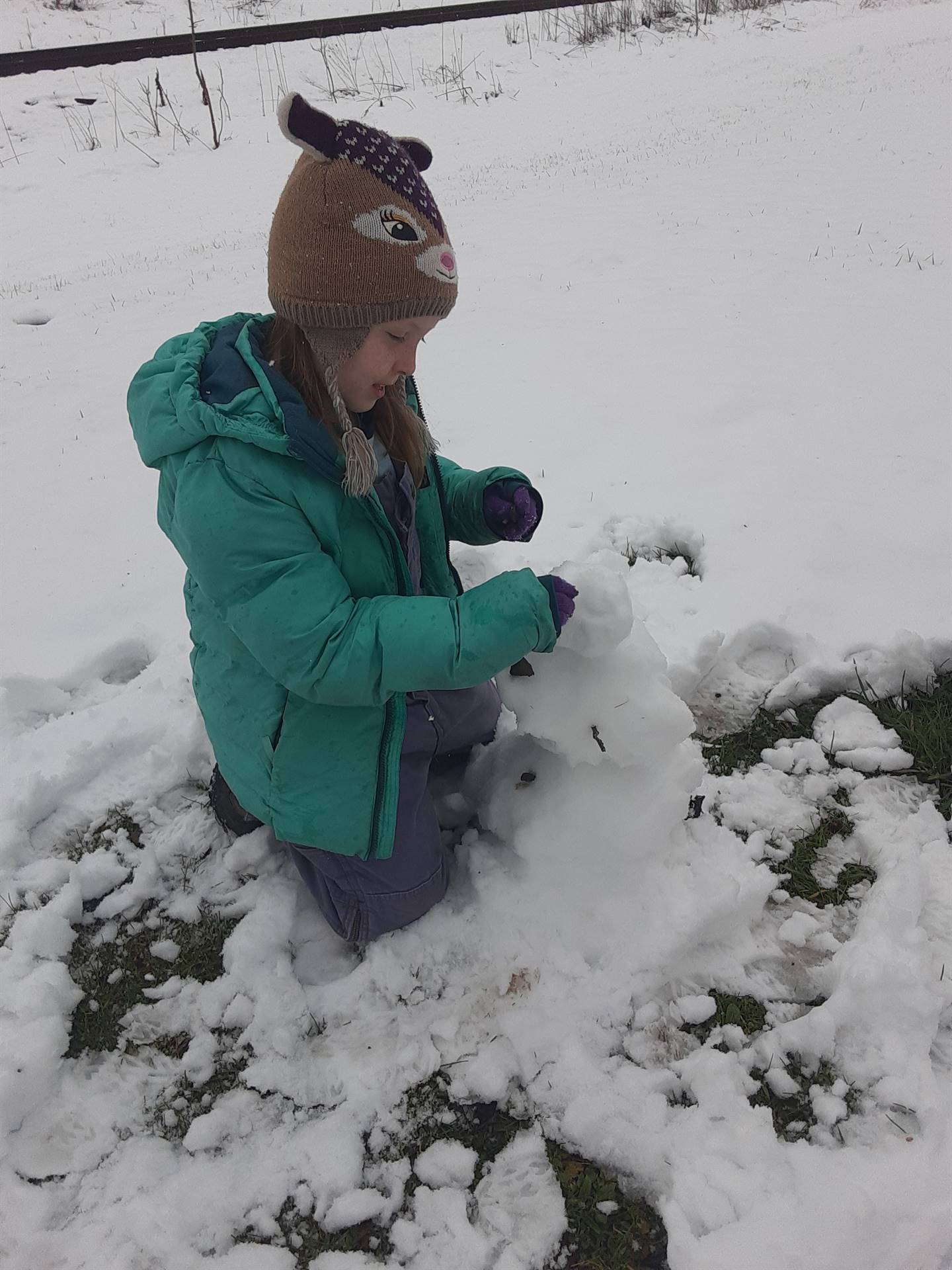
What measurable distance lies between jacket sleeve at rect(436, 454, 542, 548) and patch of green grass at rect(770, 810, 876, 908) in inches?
42.2

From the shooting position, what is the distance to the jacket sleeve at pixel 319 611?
59.2 inches

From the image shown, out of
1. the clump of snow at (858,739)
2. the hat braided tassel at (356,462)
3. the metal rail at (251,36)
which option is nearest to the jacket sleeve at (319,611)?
the hat braided tassel at (356,462)

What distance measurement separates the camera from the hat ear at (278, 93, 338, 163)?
136 cm

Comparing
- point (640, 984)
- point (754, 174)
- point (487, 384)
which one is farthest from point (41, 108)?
point (640, 984)

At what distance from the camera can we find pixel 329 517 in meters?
1.61

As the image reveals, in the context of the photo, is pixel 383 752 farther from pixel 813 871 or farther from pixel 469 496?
pixel 813 871

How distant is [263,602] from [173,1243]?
1.16m

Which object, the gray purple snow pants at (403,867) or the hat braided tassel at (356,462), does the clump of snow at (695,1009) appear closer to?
the gray purple snow pants at (403,867)

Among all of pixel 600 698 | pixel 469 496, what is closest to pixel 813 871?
pixel 600 698

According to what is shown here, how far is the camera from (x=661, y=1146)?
60.8 inches

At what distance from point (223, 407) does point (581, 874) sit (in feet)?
4.10

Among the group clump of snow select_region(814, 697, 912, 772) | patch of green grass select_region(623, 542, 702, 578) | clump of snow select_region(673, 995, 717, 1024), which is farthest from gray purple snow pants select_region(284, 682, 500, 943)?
patch of green grass select_region(623, 542, 702, 578)

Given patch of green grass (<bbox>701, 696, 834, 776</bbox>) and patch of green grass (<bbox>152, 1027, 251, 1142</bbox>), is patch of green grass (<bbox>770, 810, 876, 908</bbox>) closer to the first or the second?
patch of green grass (<bbox>701, 696, 834, 776</bbox>)

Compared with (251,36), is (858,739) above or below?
below
